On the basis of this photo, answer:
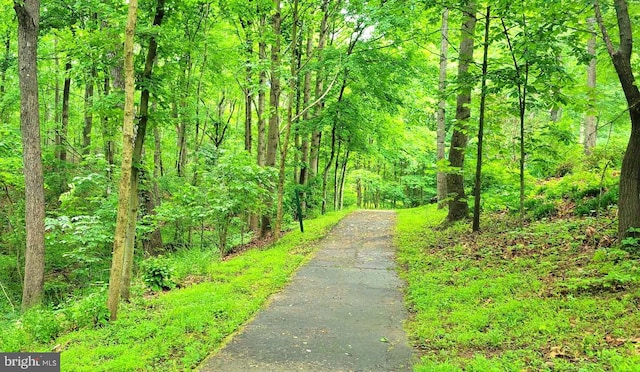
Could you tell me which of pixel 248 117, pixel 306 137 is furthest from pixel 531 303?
pixel 248 117

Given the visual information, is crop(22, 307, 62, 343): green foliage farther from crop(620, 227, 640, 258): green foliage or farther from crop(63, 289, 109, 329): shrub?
crop(620, 227, 640, 258): green foliage

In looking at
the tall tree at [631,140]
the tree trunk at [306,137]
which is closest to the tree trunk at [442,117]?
the tree trunk at [306,137]

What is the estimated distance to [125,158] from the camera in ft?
15.1

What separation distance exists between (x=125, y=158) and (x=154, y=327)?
1979mm

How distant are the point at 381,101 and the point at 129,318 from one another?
11.9 m

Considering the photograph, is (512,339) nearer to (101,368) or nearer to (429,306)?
(429,306)

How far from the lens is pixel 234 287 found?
20.2 ft

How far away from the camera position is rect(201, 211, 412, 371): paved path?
3.81m

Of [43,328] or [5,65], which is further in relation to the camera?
[5,65]

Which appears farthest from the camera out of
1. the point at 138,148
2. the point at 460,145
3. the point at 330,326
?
the point at 460,145

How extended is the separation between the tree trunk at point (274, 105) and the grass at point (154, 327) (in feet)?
13.0

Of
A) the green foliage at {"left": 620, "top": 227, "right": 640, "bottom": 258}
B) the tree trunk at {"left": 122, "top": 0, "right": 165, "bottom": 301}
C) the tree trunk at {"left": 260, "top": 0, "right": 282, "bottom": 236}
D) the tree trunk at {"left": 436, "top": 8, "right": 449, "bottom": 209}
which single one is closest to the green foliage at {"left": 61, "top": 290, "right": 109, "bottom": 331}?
the tree trunk at {"left": 122, "top": 0, "right": 165, "bottom": 301}

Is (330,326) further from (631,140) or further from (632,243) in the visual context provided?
(631,140)

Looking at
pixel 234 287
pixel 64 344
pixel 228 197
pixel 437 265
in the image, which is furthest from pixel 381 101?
pixel 64 344
